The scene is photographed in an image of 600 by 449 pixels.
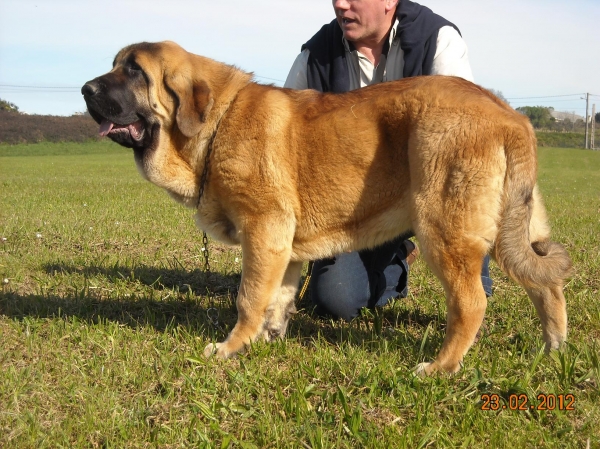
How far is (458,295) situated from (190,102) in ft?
6.26

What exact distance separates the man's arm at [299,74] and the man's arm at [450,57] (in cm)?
105

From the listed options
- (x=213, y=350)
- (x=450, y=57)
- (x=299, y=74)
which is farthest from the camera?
(x=299, y=74)

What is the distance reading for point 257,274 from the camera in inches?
138

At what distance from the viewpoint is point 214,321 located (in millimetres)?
4215

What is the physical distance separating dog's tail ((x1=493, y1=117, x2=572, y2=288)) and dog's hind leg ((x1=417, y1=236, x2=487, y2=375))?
0.15m

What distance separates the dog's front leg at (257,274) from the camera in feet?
11.4

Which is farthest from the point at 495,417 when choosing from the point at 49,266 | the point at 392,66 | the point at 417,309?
the point at 49,266

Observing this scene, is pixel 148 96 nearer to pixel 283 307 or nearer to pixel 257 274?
pixel 257 274

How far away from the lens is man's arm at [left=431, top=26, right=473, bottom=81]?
424 centimetres

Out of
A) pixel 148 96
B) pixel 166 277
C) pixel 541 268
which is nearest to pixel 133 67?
pixel 148 96

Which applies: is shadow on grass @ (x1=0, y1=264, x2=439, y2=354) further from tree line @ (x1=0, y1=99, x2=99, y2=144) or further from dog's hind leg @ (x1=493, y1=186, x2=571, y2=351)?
tree line @ (x1=0, y1=99, x2=99, y2=144)

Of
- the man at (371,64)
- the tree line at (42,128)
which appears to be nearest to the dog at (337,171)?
the man at (371,64)

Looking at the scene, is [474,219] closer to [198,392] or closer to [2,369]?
[198,392]

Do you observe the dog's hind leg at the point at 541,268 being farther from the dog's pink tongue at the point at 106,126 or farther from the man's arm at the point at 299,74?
the dog's pink tongue at the point at 106,126
